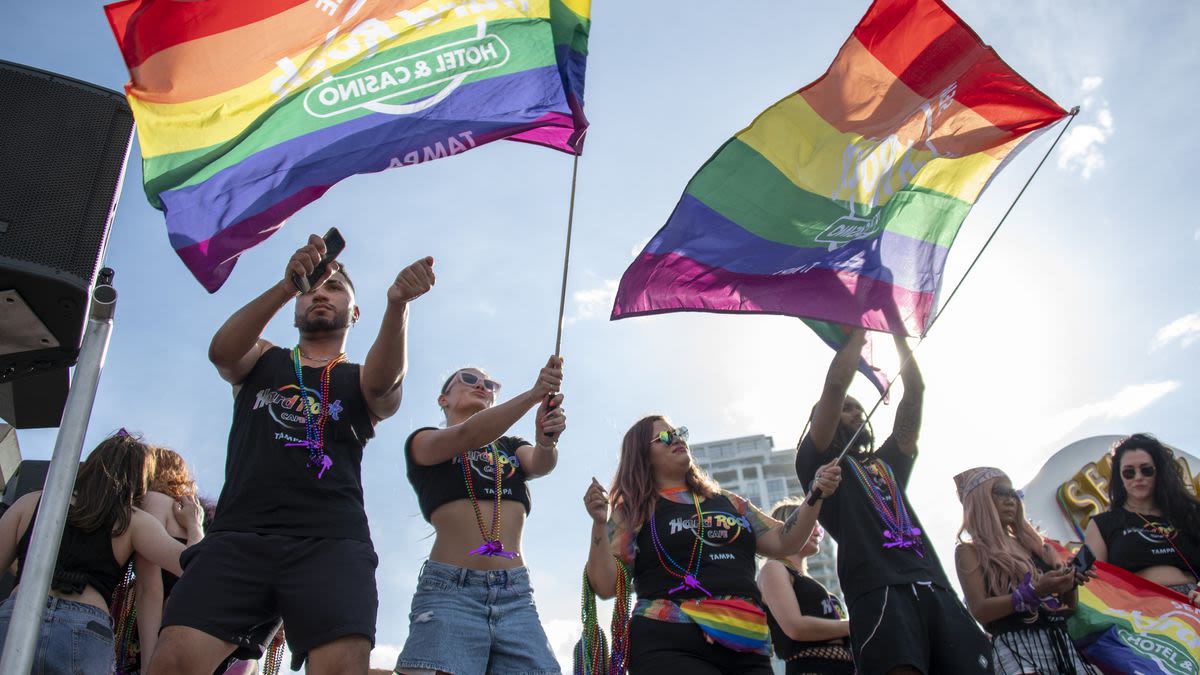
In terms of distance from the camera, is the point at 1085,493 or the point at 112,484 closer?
the point at 112,484

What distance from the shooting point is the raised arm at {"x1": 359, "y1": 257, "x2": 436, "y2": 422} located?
12.6 ft

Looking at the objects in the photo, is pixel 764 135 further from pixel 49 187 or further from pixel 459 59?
pixel 49 187

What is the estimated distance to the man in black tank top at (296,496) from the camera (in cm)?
331

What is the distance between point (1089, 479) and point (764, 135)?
7383 millimetres

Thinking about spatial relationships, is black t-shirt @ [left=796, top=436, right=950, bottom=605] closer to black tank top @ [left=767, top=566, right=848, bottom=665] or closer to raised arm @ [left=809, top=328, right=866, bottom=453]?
raised arm @ [left=809, top=328, right=866, bottom=453]

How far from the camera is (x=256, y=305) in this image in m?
3.79

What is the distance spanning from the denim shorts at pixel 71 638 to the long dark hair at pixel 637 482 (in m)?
2.44

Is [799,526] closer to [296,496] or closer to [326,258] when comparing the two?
[296,496]

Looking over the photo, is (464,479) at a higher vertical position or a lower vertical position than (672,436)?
lower

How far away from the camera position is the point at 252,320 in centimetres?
379

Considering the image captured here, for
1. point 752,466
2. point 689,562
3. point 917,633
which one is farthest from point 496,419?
point 752,466

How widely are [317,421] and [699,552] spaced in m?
1.98

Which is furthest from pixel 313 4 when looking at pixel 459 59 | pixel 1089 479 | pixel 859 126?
pixel 1089 479

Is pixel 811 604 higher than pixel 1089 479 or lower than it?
lower
